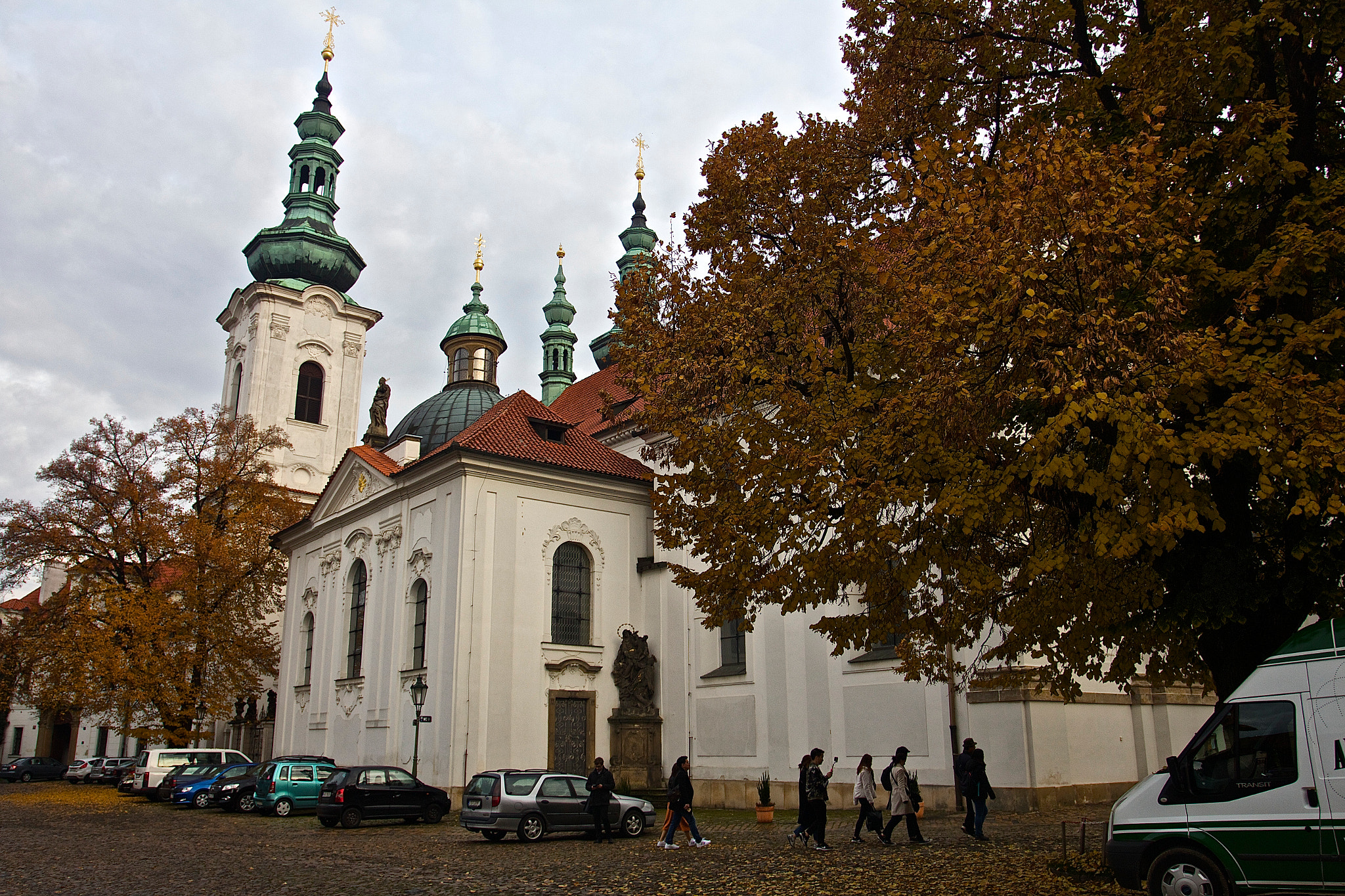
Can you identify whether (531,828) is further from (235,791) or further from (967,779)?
(235,791)

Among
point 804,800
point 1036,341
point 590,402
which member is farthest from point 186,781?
point 1036,341

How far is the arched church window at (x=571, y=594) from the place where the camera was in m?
26.4

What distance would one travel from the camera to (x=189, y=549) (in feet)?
108

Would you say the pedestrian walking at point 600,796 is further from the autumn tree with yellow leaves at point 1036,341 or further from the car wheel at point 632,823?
the autumn tree with yellow leaves at point 1036,341

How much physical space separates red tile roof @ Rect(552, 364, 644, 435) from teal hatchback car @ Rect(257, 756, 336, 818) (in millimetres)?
13745

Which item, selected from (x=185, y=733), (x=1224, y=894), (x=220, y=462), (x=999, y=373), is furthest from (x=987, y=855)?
(x=220, y=462)

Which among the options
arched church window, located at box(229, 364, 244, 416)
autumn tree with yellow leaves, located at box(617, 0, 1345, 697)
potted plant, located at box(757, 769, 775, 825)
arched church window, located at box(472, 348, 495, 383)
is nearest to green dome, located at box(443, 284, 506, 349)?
arched church window, located at box(472, 348, 495, 383)

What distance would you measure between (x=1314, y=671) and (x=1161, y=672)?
2896 mm

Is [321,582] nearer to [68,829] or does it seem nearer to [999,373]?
[68,829]

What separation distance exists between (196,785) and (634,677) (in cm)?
1100

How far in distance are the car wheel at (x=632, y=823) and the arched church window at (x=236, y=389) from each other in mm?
41978

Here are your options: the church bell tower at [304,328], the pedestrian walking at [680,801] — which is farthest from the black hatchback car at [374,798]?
the church bell tower at [304,328]

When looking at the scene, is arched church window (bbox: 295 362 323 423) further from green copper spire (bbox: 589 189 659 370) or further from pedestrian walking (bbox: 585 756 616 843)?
pedestrian walking (bbox: 585 756 616 843)

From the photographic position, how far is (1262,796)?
8.06 m
